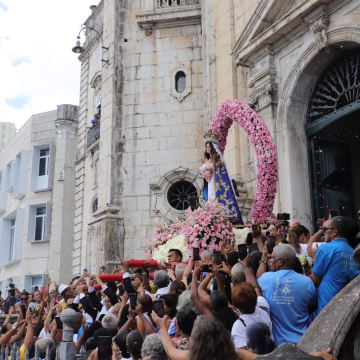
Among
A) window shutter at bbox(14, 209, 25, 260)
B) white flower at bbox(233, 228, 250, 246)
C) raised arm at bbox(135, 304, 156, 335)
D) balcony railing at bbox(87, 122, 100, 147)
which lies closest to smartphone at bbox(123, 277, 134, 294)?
raised arm at bbox(135, 304, 156, 335)

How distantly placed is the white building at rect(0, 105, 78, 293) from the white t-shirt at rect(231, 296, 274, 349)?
19.9 m

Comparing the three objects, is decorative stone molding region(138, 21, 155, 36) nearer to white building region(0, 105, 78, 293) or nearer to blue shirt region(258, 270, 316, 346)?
white building region(0, 105, 78, 293)

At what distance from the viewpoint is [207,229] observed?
7902 millimetres

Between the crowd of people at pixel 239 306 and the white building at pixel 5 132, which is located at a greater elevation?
the white building at pixel 5 132

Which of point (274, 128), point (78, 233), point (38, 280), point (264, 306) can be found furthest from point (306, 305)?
point (38, 280)

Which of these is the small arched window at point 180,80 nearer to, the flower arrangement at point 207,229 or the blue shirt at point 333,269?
the flower arrangement at point 207,229

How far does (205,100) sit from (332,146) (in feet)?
13.8

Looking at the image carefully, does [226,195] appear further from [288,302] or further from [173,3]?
[173,3]

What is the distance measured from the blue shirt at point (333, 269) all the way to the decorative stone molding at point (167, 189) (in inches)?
394

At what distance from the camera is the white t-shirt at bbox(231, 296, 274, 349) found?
3898 millimetres

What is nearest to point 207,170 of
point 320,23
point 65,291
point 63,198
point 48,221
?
point 65,291

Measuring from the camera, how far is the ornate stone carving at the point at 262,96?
449 inches

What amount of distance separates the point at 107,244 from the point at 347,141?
6.78 metres

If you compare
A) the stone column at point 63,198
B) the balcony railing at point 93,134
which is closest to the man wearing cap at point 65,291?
the balcony railing at point 93,134
